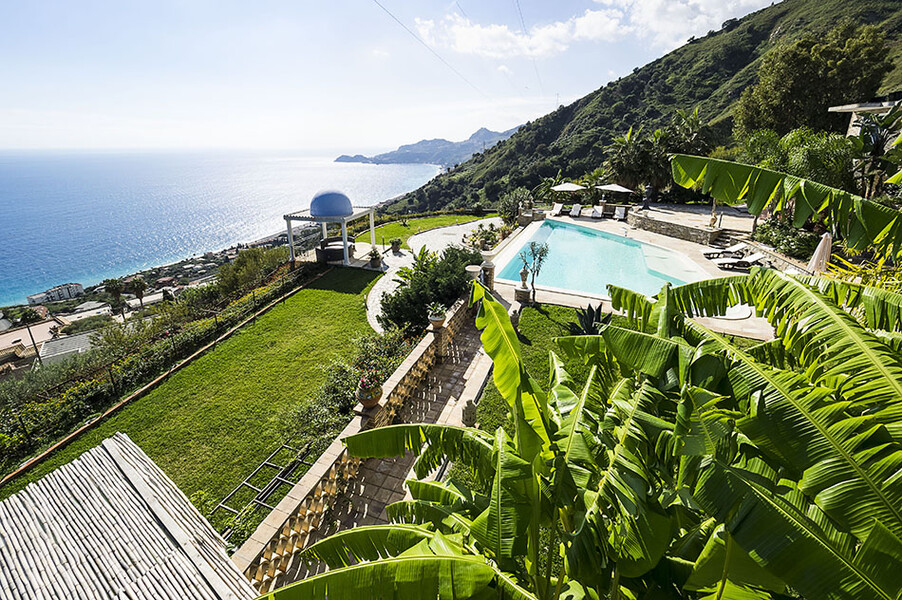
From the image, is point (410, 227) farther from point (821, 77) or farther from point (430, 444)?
point (821, 77)

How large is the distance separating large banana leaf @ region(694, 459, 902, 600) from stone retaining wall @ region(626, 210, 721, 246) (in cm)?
2446

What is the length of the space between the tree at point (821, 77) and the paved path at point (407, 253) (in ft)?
73.1

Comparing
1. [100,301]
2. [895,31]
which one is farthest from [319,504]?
[895,31]

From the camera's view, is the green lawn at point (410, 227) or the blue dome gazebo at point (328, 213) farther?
the green lawn at point (410, 227)

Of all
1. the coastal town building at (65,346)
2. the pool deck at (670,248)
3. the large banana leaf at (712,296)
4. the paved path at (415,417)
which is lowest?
the coastal town building at (65,346)

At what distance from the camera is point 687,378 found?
10.4ft

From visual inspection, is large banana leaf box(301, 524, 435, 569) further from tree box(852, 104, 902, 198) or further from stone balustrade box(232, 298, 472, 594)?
tree box(852, 104, 902, 198)

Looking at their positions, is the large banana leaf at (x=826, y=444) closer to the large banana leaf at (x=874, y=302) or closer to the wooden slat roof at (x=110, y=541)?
the large banana leaf at (x=874, y=302)

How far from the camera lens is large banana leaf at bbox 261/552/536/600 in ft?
8.16

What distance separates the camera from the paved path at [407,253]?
56.7 feet

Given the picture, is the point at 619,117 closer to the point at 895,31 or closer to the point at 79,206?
the point at 895,31

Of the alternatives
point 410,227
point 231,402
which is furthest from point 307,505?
point 410,227

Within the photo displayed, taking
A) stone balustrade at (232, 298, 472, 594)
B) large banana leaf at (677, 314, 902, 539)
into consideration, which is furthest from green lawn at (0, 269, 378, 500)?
large banana leaf at (677, 314, 902, 539)

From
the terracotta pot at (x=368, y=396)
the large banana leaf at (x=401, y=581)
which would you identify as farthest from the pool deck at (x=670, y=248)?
the large banana leaf at (x=401, y=581)
